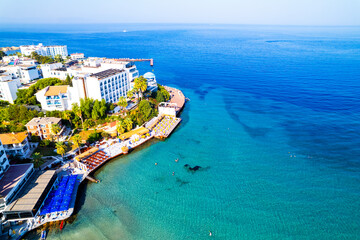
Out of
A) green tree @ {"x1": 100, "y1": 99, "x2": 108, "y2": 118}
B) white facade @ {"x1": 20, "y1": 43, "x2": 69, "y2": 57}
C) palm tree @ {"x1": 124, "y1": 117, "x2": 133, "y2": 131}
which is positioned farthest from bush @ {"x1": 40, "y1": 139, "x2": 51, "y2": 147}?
white facade @ {"x1": 20, "y1": 43, "x2": 69, "y2": 57}

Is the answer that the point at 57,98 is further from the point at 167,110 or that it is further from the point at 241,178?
the point at 241,178

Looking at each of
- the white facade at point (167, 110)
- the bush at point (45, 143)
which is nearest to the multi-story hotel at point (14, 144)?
the bush at point (45, 143)

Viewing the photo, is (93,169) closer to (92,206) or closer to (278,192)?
(92,206)

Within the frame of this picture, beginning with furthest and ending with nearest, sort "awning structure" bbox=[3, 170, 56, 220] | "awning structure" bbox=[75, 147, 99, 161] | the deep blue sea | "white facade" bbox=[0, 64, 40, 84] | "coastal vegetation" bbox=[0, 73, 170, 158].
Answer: "white facade" bbox=[0, 64, 40, 84] → "coastal vegetation" bbox=[0, 73, 170, 158] → "awning structure" bbox=[75, 147, 99, 161] → the deep blue sea → "awning structure" bbox=[3, 170, 56, 220]

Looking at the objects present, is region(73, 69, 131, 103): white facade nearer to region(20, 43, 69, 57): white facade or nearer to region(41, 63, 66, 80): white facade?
region(41, 63, 66, 80): white facade

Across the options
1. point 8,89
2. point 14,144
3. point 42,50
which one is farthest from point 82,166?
point 42,50

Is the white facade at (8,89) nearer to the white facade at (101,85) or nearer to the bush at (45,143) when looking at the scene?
the white facade at (101,85)
